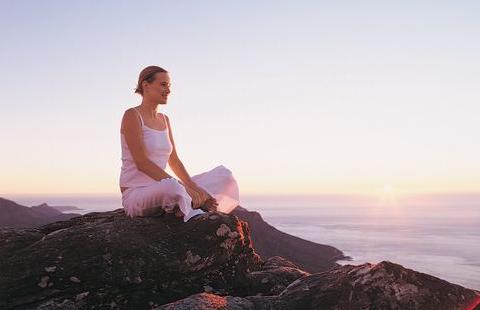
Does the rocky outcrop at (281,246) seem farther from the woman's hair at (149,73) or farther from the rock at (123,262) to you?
the woman's hair at (149,73)

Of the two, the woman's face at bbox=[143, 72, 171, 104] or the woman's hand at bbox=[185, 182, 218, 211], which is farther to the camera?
the woman's hand at bbox=[185, 182, 218, 211]

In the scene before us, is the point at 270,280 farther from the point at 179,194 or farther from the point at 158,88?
the point at 158,88

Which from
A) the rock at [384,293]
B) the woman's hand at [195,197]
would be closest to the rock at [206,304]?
the rock at [384,293]

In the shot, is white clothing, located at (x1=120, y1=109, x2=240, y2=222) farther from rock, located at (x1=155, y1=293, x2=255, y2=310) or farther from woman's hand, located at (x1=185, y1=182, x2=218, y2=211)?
rock, located at (x1=155, y1=293, x2=255, y2=310)

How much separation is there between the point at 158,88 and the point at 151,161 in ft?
4.31

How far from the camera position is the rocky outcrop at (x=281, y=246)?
365 feet

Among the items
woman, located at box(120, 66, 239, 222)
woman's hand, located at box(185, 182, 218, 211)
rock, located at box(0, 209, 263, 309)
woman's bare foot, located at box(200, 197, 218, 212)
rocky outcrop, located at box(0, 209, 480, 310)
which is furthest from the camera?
woman's bare foot, located at box(200, 197, 218, 212)

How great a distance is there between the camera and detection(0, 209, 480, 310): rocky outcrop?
20.3ft

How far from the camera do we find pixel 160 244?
27.8ft

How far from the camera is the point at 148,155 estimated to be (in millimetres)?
9164

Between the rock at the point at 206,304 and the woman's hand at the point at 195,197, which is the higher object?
the woman's hand at the point at 195,197

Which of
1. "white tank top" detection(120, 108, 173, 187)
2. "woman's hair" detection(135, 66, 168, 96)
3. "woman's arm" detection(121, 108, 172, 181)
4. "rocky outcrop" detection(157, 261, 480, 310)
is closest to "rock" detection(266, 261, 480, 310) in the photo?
"rocky outcrop" detection(157, 261, 480, 310)

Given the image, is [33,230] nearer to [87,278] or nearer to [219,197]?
[87,278]

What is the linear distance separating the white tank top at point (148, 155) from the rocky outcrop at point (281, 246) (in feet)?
320
